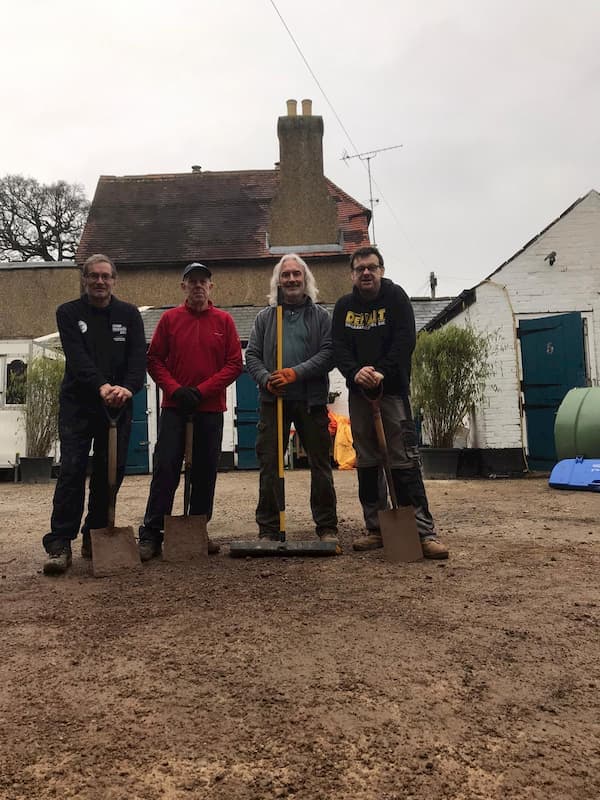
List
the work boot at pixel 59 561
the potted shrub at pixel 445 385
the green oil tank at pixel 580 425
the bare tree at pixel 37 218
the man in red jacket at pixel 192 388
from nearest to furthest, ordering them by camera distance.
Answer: the work boot at pixel 59 561 < the man in red jacket at pixel 192 388 < the green oil tank at pixel 580 425 < the potted shrub at pixel 445 385 < the bare tree at pixel 37 218

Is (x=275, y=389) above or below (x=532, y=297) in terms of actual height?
below

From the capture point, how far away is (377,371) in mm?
3982

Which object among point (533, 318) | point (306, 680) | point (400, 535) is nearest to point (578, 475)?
point (533, 318)

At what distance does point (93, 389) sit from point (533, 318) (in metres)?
7.24

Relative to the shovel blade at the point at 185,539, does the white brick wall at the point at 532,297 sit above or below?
above

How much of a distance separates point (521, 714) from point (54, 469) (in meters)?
10.6

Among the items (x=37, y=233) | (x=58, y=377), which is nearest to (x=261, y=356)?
(x=58, y=377)

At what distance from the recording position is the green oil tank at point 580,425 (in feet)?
23.8

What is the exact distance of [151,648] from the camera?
7.66 ft

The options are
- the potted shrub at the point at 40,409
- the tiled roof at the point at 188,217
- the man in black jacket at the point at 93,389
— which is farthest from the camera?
the tiled roof at the point at 188,217

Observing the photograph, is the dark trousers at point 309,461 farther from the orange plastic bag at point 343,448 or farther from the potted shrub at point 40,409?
the orange plastic bag at point 343,448

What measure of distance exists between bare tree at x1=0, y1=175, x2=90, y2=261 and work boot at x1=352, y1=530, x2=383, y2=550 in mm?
26566

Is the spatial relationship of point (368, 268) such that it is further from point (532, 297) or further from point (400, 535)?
point (532, 297)

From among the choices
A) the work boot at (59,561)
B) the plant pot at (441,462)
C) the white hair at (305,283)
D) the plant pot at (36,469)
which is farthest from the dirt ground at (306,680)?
the plant pot at (36,469)
